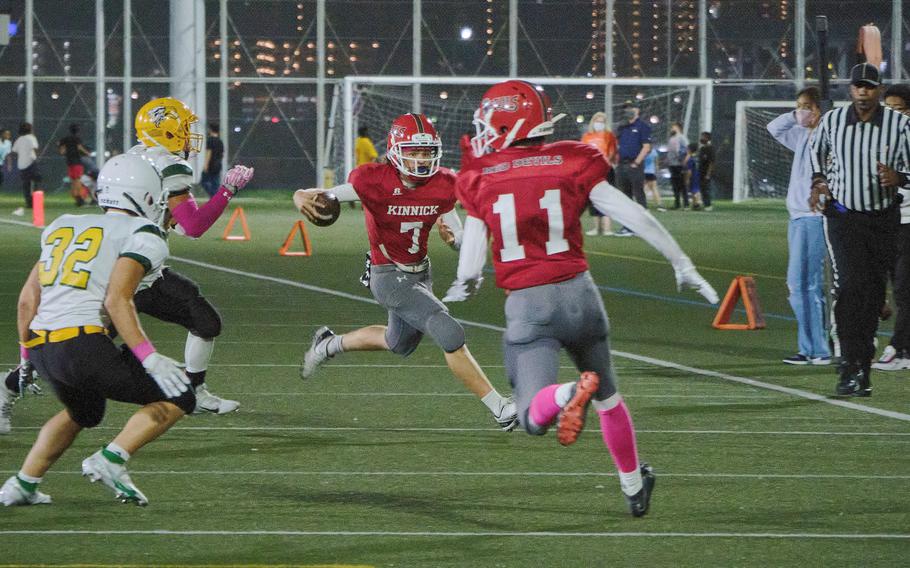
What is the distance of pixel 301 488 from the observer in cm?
698

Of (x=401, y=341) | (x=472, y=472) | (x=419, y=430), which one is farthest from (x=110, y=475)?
(x=401, y=341)

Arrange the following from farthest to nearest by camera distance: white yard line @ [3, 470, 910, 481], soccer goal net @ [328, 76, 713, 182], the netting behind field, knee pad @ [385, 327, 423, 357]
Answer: the netting behind field, soccer goal net @ [328, 76, 713, 182], knee pad @ [385, 327, 423, 357], white yard line @ [3, 470, 910, 481]

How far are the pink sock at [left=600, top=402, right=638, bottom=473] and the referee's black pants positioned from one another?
12.4 feet

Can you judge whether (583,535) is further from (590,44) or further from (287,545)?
(590,44)

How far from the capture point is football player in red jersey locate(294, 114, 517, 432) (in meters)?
8.45

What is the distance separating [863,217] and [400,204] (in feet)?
9.90

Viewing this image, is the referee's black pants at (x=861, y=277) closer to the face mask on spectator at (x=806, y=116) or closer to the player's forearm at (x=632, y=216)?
the face mask on spectator at (x=806, y=116)

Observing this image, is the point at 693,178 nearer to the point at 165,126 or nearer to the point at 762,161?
the point at 762,161

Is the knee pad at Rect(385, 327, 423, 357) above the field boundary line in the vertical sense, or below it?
above

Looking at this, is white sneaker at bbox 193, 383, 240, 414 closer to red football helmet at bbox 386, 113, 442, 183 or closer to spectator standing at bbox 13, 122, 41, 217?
red football helmet at bbox 386, 113, 442, 183

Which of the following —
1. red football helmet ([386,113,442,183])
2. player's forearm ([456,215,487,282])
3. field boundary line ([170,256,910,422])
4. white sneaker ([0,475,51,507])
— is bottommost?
field boundary line ([170,256,910,422])

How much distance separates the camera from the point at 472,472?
737 cm

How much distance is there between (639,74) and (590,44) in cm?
162

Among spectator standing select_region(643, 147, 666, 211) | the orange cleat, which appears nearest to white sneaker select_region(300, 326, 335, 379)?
the orange cleat
